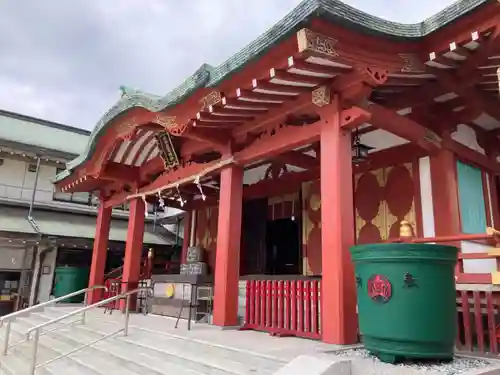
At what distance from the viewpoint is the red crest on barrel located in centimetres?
323

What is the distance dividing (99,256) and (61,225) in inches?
191

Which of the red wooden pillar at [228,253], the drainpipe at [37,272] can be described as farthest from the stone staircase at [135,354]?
the drainpipe at [37,272]

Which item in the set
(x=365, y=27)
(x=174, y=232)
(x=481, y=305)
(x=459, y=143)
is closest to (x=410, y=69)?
(x=365, y=27)

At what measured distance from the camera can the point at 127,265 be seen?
9578 millimetres

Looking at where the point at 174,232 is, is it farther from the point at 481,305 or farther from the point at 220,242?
the point at 481,305

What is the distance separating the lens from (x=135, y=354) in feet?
16.6

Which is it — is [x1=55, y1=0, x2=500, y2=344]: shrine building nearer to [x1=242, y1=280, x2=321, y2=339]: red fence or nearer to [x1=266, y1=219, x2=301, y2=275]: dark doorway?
[x1=242, y1=280, x2=321, y2=339]: red fence

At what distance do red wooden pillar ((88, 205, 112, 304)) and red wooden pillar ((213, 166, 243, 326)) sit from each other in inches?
236

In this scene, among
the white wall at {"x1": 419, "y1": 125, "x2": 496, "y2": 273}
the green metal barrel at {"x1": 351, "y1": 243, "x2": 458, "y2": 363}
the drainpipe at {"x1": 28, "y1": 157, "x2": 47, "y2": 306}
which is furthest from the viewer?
the drainpipe at {"x1": 28, "y1": 157, "x2": 47, "y2": 306}

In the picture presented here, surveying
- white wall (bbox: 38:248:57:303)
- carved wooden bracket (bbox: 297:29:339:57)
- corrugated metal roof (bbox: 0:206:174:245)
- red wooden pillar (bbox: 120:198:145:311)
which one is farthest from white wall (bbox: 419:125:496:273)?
white wall (bbox: 38:248:57:303)

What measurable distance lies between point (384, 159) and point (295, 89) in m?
2.42

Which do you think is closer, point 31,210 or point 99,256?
point 99,256

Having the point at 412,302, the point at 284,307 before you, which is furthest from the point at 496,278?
the point at 284,307

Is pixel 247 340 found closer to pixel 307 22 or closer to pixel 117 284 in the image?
pixel 307 22
